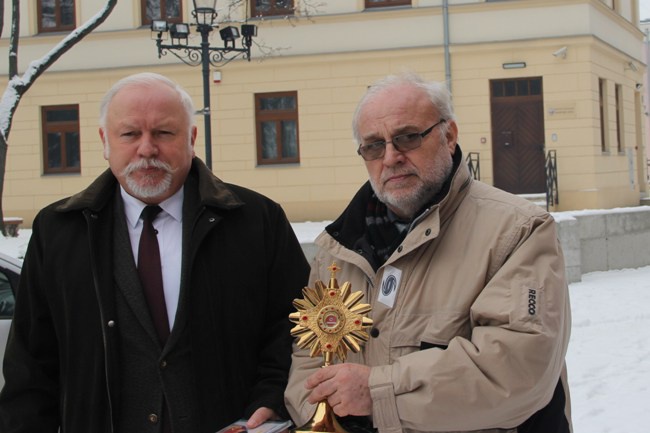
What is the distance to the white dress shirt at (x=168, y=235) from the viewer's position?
9.04ft

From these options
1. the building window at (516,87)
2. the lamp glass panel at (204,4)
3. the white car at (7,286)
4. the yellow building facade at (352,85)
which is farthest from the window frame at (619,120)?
the white car at (7,286)

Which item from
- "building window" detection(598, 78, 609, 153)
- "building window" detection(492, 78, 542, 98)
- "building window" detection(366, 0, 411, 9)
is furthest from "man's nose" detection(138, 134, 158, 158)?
"building window" detection(598, 78, 609, 153)

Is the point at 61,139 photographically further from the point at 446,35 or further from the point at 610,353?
the point at 610,353

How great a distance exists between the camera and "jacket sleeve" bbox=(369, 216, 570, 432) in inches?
83.4

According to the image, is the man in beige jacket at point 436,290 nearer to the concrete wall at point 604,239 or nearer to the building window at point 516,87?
the concrete wall at point 604,239

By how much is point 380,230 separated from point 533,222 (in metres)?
0.53

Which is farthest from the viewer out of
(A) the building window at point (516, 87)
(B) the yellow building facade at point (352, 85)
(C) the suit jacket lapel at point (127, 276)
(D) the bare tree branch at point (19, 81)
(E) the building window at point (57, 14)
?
(E) the building window at point (57, 14)

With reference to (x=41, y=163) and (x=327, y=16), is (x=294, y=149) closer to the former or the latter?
(x=327, y=16)

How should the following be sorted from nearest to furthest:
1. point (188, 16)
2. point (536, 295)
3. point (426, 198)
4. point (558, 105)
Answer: point (536, 295)
point (426, 198)
point (558, 105)
point (188, 16)

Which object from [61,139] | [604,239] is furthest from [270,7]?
[604,239]

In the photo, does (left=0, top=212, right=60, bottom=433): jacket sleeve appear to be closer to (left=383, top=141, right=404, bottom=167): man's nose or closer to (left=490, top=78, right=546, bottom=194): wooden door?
(left=383, top=141, right=404, bottom=167): man's nose

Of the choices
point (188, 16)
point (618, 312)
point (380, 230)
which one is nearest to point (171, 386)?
point (380, 230)

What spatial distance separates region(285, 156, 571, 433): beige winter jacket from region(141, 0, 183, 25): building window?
57.7 feet

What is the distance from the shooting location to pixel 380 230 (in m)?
2.60
